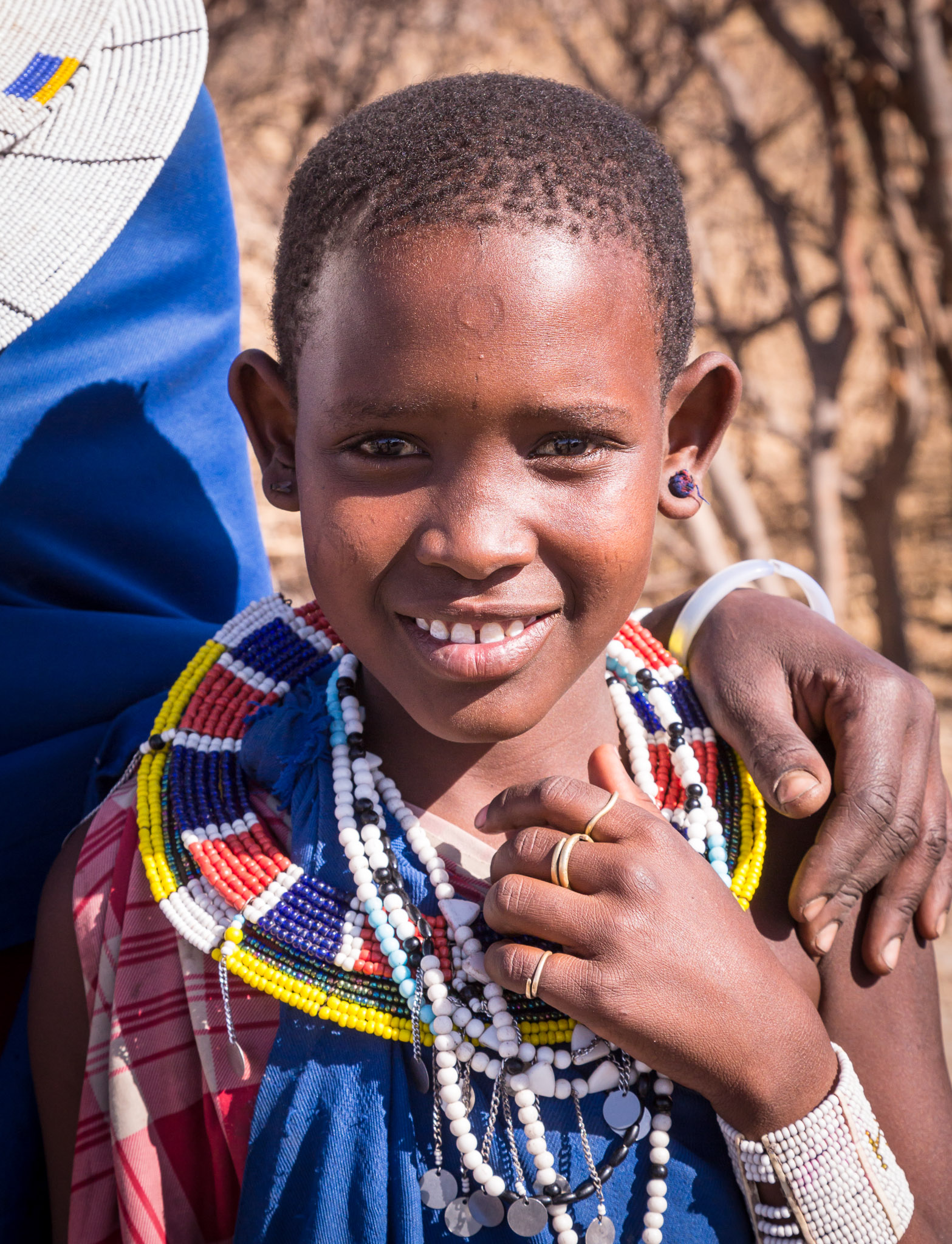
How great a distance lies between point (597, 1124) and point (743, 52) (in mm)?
8132

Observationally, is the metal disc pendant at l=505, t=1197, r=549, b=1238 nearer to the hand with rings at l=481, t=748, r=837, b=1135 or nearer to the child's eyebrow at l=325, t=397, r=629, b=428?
→ the hand with rings at l=481, t=748, r=837, b=1135

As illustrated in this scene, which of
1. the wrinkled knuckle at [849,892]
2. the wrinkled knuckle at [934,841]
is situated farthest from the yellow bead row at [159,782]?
the wrinkled knuckle at [934,841]

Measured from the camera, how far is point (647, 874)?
114cm

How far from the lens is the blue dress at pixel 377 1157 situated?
3.97ft

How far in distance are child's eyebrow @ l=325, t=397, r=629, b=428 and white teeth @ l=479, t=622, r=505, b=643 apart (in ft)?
0.75

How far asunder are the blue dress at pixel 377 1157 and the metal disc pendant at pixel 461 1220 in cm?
3

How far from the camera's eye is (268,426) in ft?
4.60

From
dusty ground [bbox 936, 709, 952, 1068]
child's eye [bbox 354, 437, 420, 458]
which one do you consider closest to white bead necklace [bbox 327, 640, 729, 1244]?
child's eye [bbox 354, 437, 420, 458]

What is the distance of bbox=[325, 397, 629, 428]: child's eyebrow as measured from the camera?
3.63 feet

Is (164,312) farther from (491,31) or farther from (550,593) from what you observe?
(491,31)

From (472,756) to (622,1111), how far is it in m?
0.46

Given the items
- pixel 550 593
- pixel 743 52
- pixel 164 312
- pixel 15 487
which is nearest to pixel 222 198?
pixel 164 312

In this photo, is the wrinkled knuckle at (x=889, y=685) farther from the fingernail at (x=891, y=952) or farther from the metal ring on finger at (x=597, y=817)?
the metal ring on finger at (x=597, y=817)

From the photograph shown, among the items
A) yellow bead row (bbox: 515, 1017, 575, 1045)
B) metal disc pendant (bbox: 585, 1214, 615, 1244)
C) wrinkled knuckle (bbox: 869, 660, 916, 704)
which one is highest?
wrinkled knuckle (bbox: 869, 660, 916, 704)
